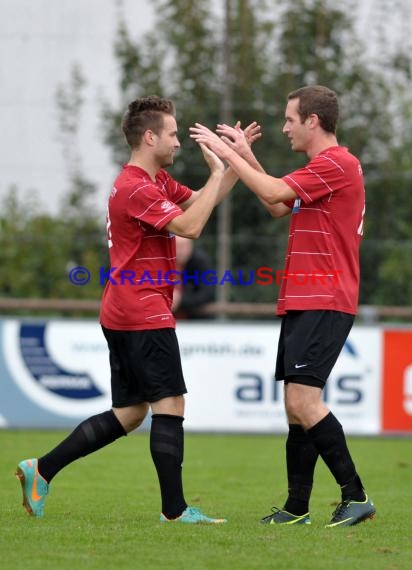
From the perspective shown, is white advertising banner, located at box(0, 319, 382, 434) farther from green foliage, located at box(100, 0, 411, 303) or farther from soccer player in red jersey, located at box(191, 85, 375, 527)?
soccer player in red jersey, located at box(191, 85, 375, 527)

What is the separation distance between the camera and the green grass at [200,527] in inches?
207

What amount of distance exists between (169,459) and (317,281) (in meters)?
1.17

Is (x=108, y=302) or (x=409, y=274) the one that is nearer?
(x=108, y=302)

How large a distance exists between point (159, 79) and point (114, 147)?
1.12 meters

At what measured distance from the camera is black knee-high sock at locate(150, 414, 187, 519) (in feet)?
20.7

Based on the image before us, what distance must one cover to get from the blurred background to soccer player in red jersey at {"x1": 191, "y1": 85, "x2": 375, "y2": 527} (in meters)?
7.69

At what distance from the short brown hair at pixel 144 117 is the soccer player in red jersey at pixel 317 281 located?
0.77 ft

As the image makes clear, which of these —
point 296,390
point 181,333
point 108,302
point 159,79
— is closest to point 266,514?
point 296,390

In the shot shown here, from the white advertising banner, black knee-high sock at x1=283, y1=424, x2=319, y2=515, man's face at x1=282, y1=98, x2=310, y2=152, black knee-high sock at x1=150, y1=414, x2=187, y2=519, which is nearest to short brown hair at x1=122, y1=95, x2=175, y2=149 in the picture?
man's face at x1=282, y1=98, x2=310, y2=152

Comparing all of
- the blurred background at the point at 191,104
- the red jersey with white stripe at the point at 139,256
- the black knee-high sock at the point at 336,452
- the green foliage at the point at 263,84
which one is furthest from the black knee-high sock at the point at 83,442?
the green foliage at the point at 263,84

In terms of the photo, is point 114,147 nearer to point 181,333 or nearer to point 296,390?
point 181,333

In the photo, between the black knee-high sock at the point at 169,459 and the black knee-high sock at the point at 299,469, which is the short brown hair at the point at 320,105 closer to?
the black knee-high sock at the point at 299,469

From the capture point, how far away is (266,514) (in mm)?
7012

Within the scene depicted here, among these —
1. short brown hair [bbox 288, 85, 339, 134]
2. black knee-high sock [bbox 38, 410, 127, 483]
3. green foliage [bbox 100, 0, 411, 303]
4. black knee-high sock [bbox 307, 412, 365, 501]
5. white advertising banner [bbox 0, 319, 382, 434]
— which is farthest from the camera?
green foliage [bbox 100, 0, 411, 303]
